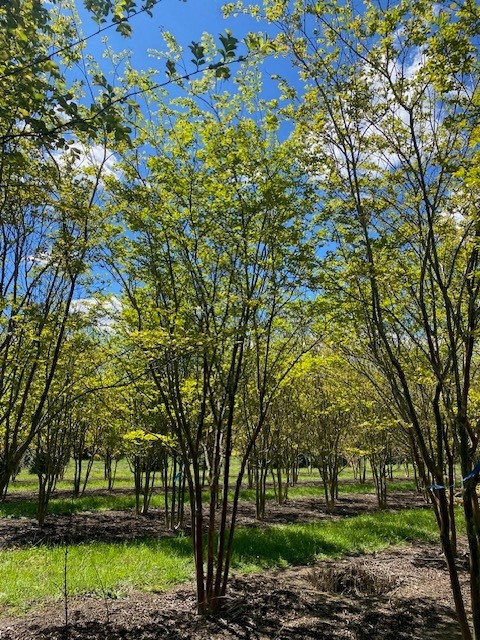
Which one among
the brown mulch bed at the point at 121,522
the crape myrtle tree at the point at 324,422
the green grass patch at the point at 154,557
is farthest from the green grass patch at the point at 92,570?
the crape myrtle tree at the point at 324,422

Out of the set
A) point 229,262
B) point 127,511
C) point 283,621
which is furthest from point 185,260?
point 127,511

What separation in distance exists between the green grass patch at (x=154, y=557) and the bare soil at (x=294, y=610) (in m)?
0.41

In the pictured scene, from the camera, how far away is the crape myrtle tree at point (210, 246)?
5105 mm

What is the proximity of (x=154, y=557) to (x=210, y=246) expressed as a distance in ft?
19.5

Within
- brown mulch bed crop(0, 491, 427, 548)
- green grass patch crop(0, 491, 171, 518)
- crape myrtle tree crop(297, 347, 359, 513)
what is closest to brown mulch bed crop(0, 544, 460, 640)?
brown mulch bed crop(0, 491, 427, 548)

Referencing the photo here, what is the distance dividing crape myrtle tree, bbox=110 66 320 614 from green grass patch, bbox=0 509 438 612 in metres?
2.09

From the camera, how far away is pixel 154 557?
8.19 metres

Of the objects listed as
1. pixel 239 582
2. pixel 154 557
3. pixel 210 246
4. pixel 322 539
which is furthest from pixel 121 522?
pixel 210 246

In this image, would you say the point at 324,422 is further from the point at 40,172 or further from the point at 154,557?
the point at 40,172

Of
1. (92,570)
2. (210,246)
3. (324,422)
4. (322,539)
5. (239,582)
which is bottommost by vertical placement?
(322,539)

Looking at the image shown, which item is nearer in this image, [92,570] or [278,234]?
[278,234]

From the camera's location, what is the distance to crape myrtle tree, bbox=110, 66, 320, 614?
5.11 metres

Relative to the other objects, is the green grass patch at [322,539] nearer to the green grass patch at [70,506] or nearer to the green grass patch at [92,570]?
the green grass patch at [92,570]

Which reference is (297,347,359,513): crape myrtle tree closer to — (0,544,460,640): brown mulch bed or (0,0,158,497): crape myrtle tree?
(0,544,460,640): brown mulch bed
